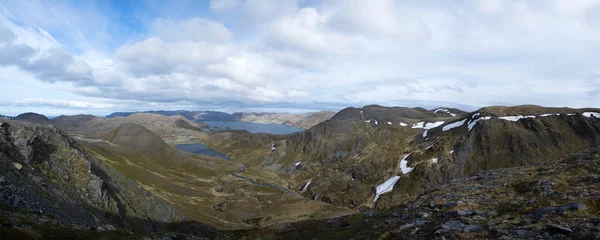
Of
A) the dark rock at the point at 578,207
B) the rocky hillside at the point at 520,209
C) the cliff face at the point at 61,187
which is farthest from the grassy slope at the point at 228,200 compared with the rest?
the dark rock at the point at 578,207

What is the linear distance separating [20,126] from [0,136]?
981cm

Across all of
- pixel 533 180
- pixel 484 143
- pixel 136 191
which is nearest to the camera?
pixel 533 180

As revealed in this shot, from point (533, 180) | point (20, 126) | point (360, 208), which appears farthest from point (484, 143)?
point (20, 126)

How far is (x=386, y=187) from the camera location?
151125mm

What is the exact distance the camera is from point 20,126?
154 feet

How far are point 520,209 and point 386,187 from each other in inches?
5236

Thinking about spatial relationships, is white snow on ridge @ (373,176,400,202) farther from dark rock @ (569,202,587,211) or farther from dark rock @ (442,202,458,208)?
dark rock @ (569,202,587,211)

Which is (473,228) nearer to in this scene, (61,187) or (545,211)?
(545,211)

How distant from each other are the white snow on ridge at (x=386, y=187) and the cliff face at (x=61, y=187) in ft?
358

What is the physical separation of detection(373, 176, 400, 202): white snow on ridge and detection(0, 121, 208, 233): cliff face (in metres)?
109

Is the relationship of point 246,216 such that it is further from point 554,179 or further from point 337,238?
point 554,179

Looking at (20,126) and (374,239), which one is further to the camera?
(20,126)

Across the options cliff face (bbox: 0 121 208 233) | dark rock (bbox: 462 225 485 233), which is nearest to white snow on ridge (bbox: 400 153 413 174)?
cliff face (bbox: 0 121 208 233)

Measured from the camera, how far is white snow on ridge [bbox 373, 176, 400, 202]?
147750mm
